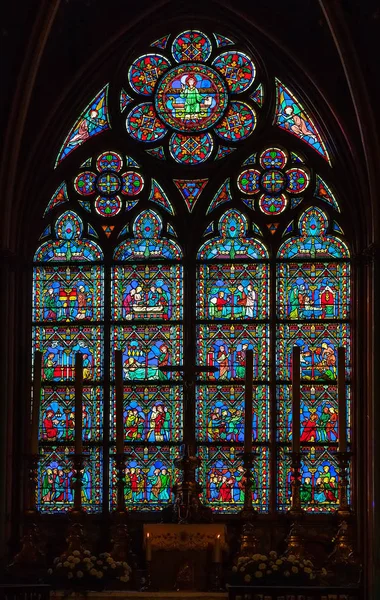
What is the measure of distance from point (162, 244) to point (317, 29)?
3045 mm

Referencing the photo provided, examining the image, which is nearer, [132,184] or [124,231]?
[124,231]

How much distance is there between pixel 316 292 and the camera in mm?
18219

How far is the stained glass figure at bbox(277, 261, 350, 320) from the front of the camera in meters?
18.2

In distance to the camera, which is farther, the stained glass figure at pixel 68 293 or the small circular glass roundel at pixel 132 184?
the small circular glass roundel at pixel 132 184

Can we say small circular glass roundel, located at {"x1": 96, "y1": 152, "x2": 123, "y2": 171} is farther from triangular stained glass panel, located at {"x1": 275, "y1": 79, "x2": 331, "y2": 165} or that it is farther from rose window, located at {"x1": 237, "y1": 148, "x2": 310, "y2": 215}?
triangular stained glass panel, located at {"x1": 275, "y1": 79, "x2": 331, "y2": 165}

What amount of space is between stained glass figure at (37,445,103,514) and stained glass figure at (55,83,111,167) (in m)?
3.55

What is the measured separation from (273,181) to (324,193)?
0.62 metres

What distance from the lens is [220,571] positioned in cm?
1588

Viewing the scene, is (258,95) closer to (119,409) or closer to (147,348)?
(147,348)

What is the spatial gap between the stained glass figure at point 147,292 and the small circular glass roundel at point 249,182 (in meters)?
1.21

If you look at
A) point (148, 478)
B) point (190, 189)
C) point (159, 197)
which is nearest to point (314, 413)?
point (148, 478)

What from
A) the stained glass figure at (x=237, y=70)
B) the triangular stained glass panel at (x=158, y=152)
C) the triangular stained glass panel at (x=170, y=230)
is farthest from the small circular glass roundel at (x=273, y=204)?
the stained glass figure at (x=237, y=70)

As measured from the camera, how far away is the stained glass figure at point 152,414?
59.1 ft

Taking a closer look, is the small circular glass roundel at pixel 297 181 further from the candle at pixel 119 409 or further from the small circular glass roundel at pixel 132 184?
the candle at pixel 119 409
